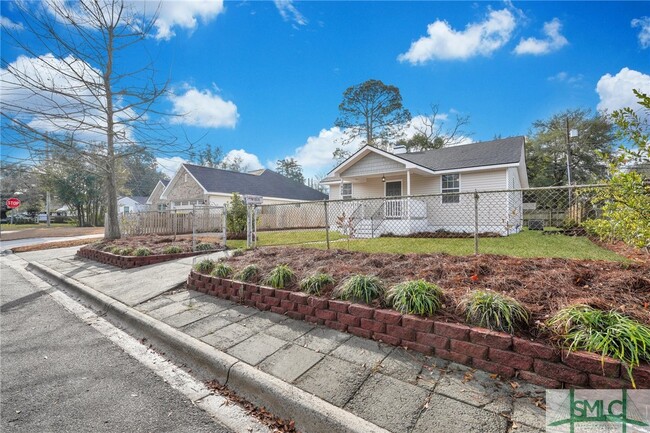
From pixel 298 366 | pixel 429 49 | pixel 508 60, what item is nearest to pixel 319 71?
pixel 429 49

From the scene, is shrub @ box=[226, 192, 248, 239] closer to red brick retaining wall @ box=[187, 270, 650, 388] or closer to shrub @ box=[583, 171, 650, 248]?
red brick retaining wall @ box=[187, 270, 650, 388]

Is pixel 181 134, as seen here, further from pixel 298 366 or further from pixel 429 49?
pixel 429 49

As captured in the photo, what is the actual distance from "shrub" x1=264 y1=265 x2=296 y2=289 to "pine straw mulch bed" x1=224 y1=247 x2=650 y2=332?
0.36 feet

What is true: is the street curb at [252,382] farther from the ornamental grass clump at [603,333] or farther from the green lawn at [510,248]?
the green lawn at [510,248]

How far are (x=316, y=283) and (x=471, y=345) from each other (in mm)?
1770

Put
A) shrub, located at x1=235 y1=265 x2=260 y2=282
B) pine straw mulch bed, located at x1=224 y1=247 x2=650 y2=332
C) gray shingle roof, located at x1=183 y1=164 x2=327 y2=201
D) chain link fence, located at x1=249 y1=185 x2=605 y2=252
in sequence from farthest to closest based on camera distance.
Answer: gray shingle roof, located at x1=183 y1=164 x2=327 y2=201
chain link fence, located at x1=249 y1=185 x2=605 y2=252
shrub, located at x1=235 y1=265 x2=260 y2=282
pine straw mulch bed, located at x1=224 y1=247 x2=650 y2=332

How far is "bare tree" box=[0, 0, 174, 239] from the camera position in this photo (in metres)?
8.94

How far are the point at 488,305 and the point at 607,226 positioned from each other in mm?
2175

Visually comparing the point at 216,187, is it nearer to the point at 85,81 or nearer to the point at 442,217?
the point at 85,81

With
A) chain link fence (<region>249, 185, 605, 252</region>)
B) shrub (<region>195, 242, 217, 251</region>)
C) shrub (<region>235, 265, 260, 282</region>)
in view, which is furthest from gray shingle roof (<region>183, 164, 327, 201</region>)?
shrub (<region>235, 265, 260, 282</region>)

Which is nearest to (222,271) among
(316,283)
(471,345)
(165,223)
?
(316,283)

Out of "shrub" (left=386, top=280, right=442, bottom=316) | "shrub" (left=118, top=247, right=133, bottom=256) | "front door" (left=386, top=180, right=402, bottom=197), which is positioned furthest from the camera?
"front door" (left=386, top=180, right=402, bottom=197)

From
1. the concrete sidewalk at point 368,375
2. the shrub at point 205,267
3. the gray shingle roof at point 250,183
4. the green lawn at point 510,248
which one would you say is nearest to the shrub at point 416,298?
the concrete sidewalk at point 368,375

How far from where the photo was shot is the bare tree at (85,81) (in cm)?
894
